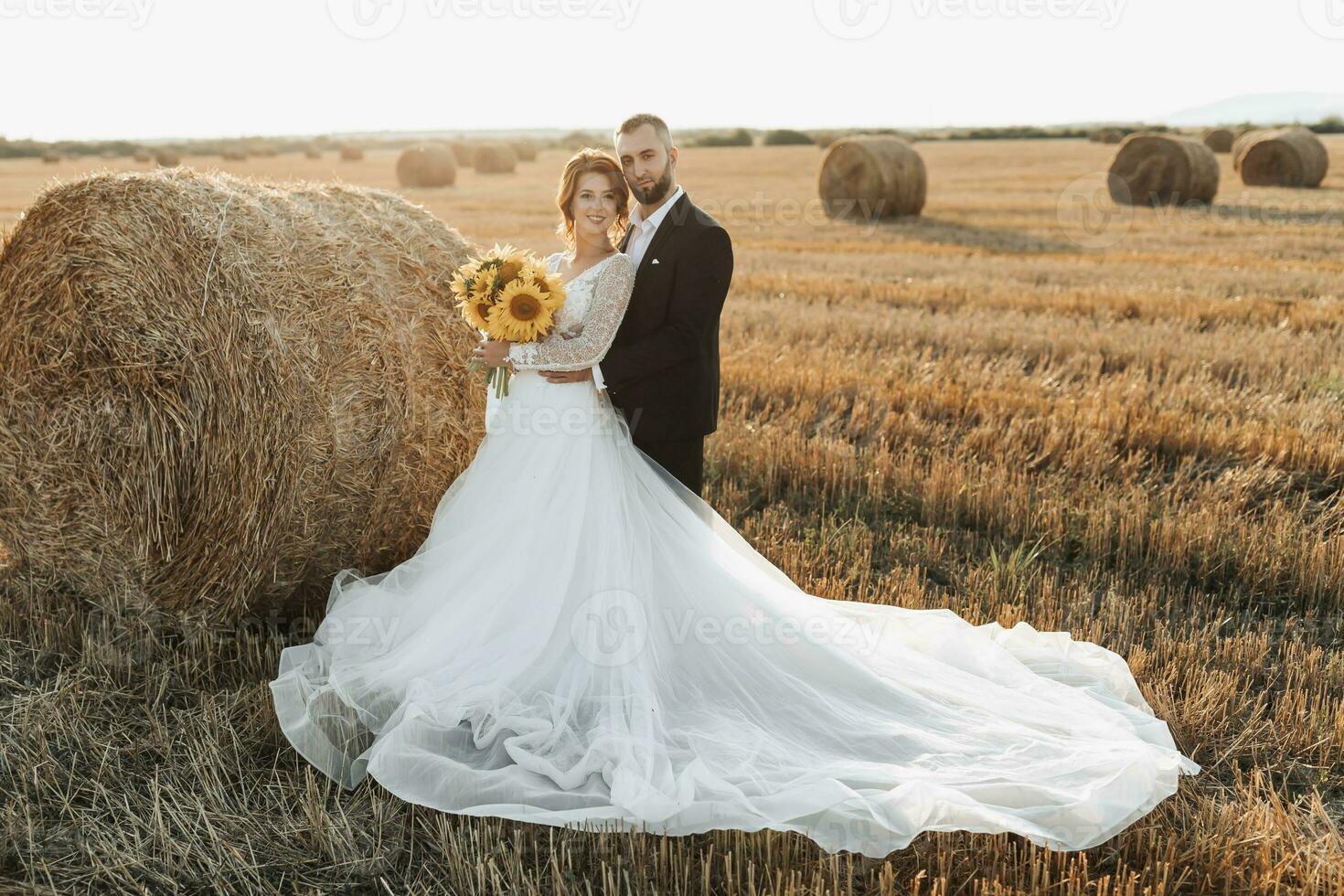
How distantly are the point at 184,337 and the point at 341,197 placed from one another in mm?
1116

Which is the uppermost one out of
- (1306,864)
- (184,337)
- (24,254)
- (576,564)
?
(24,254)

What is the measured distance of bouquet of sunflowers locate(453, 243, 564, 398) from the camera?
3.70 m

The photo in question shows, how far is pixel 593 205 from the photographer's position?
380cm

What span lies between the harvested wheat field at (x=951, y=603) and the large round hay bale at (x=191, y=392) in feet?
0.90

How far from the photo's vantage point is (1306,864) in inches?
110

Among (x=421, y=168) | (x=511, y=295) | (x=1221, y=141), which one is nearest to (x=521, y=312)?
(x=511, y=295)

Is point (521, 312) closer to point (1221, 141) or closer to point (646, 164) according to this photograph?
point (646, 164)

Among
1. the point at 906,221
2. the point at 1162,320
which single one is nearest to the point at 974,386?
the point at 1162,320

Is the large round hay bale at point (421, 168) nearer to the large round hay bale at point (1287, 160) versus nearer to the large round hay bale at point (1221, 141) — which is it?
the large round hay bale at point (1287, 160)

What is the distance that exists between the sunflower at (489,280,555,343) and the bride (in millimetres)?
129

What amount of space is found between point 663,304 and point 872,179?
54.0 ft

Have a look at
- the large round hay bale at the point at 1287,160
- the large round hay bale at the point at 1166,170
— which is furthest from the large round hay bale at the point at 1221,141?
the large round hay bale at the point at 1166,170

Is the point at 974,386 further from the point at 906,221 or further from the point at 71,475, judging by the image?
the point at 906,221
